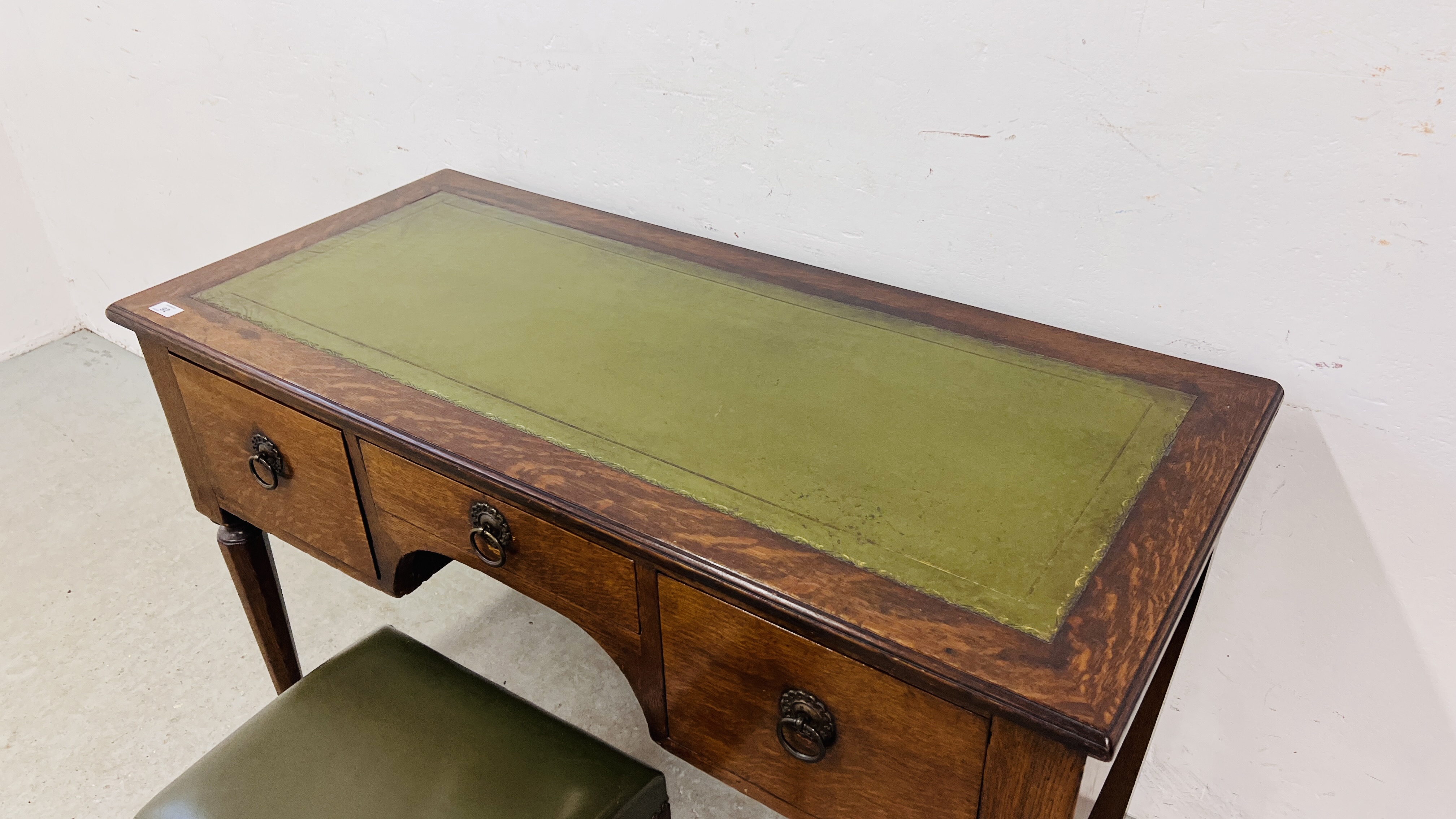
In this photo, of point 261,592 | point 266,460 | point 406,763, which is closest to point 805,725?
point 406,763

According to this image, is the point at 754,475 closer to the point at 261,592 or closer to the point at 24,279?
the point at 261,592

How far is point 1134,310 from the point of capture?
114cm

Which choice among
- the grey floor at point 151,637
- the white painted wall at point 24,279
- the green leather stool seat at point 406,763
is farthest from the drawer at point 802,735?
the white painted wall at point 24,279

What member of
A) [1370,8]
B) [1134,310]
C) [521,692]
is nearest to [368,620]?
[521,692]

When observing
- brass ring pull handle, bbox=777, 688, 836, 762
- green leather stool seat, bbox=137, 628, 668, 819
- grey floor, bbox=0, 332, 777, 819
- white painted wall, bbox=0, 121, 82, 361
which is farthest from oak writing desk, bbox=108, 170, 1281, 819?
white painted wall, bbox=0, 121, 82, 361

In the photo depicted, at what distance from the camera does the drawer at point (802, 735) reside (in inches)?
30.5

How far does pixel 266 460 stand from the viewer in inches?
46.4

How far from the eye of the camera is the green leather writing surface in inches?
32.9

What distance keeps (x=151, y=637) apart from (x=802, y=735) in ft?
4.78

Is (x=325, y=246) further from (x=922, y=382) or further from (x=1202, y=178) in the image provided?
(x=1202, y=178)

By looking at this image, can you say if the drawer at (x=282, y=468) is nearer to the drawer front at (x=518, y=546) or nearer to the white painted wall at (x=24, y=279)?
the drawer front at (x=518, y=546)

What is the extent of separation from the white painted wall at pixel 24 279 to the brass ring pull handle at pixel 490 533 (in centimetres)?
218

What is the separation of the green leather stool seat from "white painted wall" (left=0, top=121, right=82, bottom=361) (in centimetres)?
204

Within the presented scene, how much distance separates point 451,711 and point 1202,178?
0.96 m
